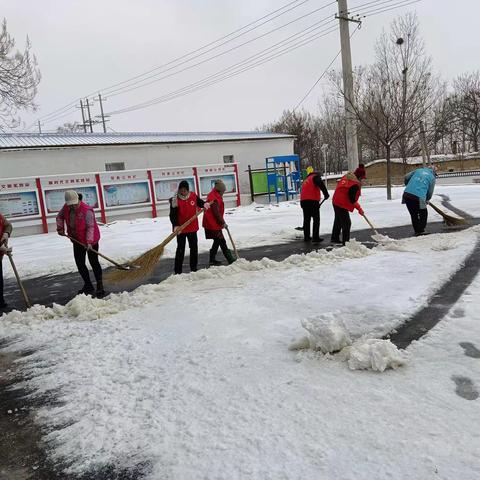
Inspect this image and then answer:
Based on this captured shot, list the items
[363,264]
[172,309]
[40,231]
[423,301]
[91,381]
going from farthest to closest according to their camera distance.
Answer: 1. [40,231]
2. [363,264]
3. [172,309]
4. [423,301]
5. [91,381]

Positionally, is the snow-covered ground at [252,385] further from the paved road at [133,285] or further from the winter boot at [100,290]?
the paved road at [133,285]

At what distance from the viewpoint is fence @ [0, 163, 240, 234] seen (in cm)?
1605

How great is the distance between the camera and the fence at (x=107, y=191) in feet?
52.6

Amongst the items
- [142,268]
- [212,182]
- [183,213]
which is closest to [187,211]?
[183,213]

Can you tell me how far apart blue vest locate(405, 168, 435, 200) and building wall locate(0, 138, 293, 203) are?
13227mm

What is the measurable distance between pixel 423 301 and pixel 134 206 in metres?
14.9

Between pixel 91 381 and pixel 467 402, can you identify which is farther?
pixel 91 381

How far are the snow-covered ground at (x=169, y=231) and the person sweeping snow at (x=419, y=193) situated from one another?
2179mm

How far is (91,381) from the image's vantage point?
3.57 m

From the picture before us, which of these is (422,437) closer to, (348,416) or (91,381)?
(348,416)

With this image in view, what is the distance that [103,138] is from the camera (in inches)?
896

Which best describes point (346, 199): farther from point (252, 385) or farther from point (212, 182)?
point (212, 182)

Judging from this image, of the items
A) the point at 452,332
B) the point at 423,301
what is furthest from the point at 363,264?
the point at 452,332

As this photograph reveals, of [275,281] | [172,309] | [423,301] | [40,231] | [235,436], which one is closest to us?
[235,436]
